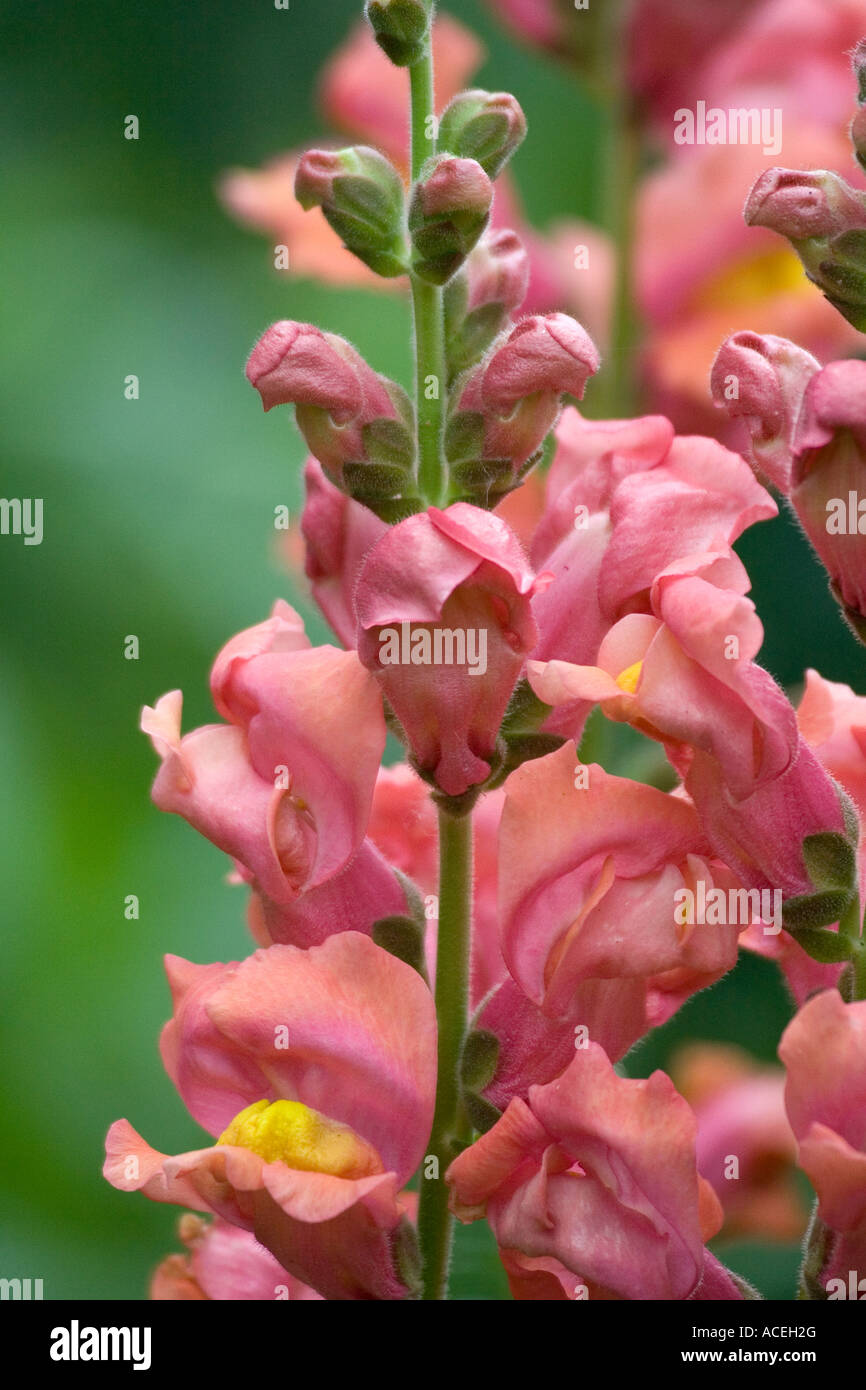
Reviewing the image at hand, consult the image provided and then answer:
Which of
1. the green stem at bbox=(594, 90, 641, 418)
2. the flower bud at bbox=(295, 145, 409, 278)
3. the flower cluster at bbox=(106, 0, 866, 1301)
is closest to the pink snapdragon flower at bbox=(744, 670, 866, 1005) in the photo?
the flower cluster at bbox=(106, 0, 866, 1301)

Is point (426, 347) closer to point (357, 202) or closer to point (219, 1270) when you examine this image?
point (357, 202)

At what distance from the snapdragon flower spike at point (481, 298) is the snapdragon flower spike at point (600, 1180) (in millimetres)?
248

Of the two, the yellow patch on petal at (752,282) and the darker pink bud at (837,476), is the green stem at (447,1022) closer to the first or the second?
the darker pink bud at (837,476)

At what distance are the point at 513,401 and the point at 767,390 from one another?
0.27ft

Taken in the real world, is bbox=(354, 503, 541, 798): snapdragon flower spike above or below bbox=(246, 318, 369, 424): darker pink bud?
below

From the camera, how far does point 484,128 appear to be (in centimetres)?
65

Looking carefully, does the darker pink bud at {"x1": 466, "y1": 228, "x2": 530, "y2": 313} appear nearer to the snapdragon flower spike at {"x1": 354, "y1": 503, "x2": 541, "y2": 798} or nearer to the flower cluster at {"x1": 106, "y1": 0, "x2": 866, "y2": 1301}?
the flower cluster at {"x1": 106, "y1": 0, "x2": 866, "y2": 1301}

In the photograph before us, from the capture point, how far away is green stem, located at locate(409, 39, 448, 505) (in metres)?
0.65

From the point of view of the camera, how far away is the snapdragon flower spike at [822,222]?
60 cm

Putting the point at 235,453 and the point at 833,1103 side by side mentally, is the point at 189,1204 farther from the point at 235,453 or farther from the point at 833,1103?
the point at 235,453

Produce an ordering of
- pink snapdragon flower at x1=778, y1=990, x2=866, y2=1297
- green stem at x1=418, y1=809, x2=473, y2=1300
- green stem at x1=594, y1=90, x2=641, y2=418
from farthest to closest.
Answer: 1. green stem at x1=594, y1=90, x2=641, y2=418
2. green stem at x1=418, y1=809, x2=473, y2=1300
3. pink snapdragon flower at x1=778, y1=990, x2=866, y2=1297

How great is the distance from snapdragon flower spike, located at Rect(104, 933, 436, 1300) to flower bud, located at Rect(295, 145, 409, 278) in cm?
23

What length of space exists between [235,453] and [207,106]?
1.25 ft
